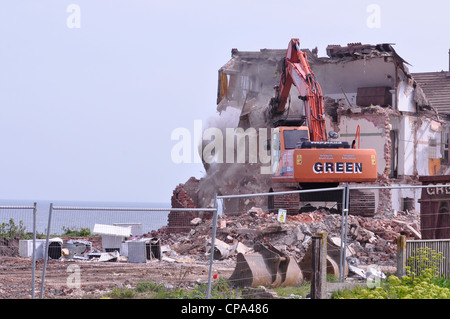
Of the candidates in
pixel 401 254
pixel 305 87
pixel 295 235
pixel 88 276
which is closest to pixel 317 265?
pixel 401 254

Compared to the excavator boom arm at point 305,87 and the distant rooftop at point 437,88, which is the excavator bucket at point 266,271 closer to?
the excavator boom arm at point 305,87

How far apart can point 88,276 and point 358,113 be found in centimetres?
2037

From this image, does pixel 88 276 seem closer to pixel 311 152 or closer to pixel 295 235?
pixel 295 235

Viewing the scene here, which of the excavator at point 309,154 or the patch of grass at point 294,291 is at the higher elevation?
the excavator at point 309,154

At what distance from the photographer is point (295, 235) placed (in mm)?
16922

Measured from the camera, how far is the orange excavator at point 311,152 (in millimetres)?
20953

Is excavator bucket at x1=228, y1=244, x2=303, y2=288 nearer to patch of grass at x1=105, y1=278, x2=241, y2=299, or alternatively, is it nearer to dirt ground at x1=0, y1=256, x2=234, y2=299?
patch of grass at x1=105, y1=278, x2=241, y2=299

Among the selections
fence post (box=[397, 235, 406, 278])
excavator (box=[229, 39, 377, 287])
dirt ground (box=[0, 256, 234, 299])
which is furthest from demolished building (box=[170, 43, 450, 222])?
fence post (box=[397, 235, 406, 278])

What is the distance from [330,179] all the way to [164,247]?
228 inches

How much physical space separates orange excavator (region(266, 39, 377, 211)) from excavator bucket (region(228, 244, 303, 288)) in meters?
9.14

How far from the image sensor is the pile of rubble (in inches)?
648

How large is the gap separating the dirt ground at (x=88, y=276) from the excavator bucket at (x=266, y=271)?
828 mm

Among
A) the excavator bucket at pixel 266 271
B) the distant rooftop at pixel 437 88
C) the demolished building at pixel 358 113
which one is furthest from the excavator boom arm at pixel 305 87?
the distant rooftop at pixel 437 88

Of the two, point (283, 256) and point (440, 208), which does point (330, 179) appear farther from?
point (283, 256)
